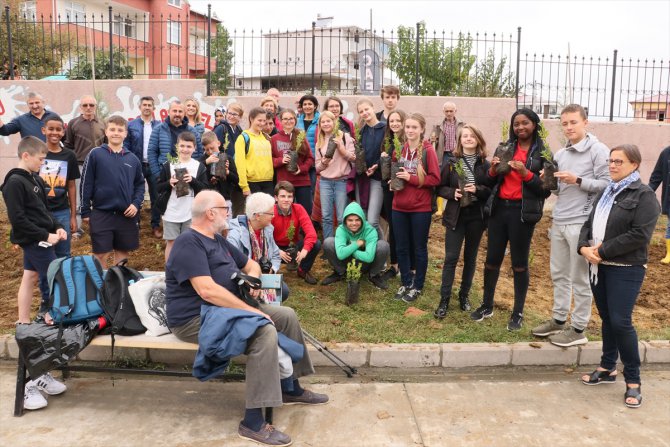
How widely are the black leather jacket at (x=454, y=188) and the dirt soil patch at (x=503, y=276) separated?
1177mm

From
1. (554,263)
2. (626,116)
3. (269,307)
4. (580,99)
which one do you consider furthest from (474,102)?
(269,307)

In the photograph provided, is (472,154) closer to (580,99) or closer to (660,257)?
(660,257)

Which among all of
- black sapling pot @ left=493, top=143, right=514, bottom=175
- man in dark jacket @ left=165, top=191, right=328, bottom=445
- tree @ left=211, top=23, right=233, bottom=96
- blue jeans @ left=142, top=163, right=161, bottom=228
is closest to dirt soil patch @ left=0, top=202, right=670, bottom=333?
blue jeans @ left=142, top=163, right=161, bottom=228

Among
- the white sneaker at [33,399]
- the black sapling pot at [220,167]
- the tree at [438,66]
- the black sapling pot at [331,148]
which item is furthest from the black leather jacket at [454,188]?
the tree at [438,66]

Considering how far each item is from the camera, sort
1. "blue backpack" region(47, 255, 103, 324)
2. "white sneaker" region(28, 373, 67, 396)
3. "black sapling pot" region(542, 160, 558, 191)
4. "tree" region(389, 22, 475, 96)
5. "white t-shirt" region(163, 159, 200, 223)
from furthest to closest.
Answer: "tree" region(389, 22, 475, 96) → "white t-shirt" region(163, 159, 200, 223) → "black sapling pot" region(542, 160, 558, 191) → "white sneaker" region(28, 373, 67, 396) → "blue backpack" region(47, 255, 103, 324)

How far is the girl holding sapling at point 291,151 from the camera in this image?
6.94 meters

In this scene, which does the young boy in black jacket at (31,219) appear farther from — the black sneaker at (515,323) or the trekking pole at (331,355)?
the black sneaker at (515,323)

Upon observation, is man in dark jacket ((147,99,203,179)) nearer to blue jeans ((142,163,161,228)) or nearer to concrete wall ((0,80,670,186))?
blue jeans ((142,163,161,228))

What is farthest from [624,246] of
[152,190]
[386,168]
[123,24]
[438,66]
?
[123,24]

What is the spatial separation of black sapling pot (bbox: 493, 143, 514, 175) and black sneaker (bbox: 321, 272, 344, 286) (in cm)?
240

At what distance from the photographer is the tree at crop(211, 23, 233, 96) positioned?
11039mm

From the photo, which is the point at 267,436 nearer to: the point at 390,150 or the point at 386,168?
the point at 386,168

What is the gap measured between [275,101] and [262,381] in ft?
16.8

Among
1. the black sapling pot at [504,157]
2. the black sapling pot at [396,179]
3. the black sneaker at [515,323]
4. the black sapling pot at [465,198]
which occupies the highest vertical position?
the black sapling pot at [504,157]
